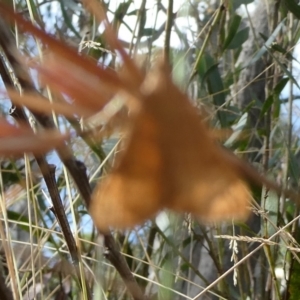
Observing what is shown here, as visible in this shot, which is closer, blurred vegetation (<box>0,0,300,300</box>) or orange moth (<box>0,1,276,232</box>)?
orange moth (<box>0,1,276,232</box>)

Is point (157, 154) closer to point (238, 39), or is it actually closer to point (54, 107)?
point (54, 107)

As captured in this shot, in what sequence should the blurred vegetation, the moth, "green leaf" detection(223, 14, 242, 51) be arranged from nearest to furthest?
1. the moth
2. the blurred vegetation
3. "green leaf" detection(223, 14, 242, 51)

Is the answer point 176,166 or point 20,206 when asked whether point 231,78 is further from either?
point 176,166

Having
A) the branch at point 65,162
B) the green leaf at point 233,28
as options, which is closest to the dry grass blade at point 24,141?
the branch at point 65,162

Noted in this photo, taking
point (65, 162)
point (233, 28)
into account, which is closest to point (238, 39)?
point (233, 28)

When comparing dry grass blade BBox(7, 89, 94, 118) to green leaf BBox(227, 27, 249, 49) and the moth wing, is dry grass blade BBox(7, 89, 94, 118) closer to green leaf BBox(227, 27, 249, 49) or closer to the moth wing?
the moth wing

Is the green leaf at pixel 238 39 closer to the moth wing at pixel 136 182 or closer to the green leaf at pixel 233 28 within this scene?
the green leaf at pixel 233 28

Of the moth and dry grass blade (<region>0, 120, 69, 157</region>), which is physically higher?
dry grass blade (<region>0, 120, 69, 157</region>)

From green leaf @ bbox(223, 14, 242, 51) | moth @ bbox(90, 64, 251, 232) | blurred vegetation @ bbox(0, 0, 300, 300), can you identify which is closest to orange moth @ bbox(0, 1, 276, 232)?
moth @ bbox(90, 64, 251, 232)
